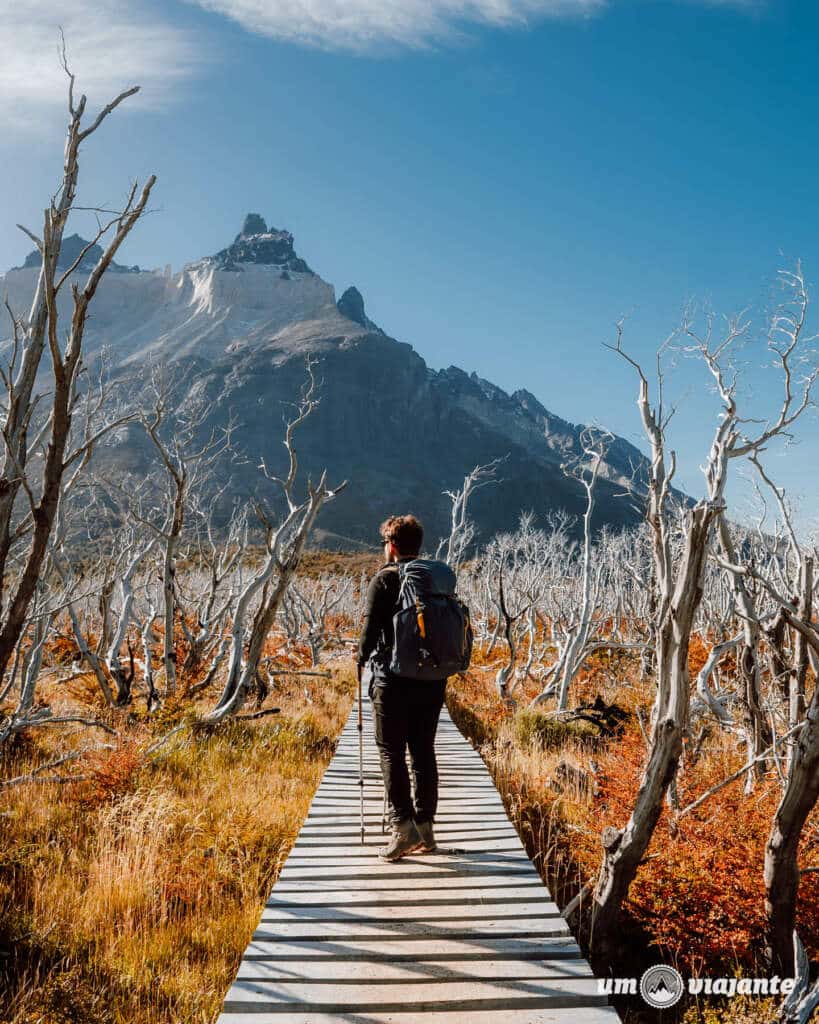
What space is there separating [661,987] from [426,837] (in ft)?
5.33

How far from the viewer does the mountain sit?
12288 centimetres

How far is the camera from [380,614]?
3.77m

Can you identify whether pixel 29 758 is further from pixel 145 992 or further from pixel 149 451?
pixel 149 451

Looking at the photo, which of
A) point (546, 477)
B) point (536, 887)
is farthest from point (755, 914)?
point (546, 477)

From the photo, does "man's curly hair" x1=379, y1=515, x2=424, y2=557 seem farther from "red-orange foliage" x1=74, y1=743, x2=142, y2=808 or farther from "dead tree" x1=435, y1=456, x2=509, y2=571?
"dead tree" x1=435, y1=456, x2=509, y2=571

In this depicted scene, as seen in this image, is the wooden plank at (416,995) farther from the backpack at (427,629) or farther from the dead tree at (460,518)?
the dead tree at (460,518)

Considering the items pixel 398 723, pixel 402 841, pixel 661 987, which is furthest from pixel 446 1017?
pixel 661 987

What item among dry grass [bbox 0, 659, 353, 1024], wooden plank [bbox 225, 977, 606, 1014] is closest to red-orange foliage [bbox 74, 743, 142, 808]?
dry grass [bbox 0, 659, 353, 1024]

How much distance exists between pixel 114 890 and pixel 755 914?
3.99 metres

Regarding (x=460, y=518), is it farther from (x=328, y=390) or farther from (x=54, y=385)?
(x=328, y=390)

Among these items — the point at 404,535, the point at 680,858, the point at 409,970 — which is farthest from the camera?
the point at 680,858

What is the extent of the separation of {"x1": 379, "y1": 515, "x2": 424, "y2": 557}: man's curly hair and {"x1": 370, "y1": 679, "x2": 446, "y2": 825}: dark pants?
0.81 metres

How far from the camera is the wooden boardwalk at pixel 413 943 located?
2.45 meters

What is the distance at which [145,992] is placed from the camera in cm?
310
